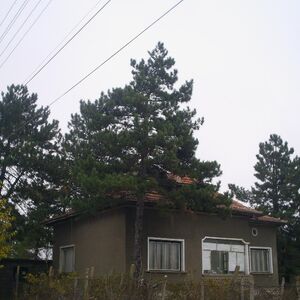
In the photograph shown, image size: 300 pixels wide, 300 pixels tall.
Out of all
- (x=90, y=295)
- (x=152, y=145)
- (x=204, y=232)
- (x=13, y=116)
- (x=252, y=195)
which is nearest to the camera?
(x=90, y=295)

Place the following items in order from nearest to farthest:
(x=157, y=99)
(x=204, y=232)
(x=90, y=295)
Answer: (x=90, y=295)
(x=157, y=99)
(x=204, y=232)

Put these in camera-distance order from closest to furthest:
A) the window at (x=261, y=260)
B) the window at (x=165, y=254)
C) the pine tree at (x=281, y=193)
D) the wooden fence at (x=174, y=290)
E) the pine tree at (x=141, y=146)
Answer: the wooden fence at (x=174, y=290) → the pine tree at (x=141, y=146) → the window at (x=165, y=254) → the window at (x=261, y=260) → the pine tree at (x=281, y=193)

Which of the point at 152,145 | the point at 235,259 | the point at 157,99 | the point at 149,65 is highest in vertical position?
the point at 149,65

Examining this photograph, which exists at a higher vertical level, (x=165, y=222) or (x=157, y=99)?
(x=157, y=99)

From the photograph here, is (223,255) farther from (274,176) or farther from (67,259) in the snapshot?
(274,176)

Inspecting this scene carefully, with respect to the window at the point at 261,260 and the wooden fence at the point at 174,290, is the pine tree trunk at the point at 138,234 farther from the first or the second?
the window at the point at 261,260

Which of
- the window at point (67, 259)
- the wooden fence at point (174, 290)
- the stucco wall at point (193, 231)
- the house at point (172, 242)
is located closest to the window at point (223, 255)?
the house at point (172, 242)

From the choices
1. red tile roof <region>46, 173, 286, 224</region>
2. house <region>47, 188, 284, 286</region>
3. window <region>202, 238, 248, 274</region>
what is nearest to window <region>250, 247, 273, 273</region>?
house <region>47, 188, 284, 286</region>

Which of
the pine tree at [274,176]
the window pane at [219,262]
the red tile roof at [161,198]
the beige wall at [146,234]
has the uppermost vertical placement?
the pine tree at [274,176]

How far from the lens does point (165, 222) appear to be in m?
21.8

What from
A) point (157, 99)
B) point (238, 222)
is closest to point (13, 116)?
point (157, 99)

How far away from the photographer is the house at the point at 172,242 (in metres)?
21.1

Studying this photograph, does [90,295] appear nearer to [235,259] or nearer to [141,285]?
[141,285]

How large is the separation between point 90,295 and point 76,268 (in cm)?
1020
